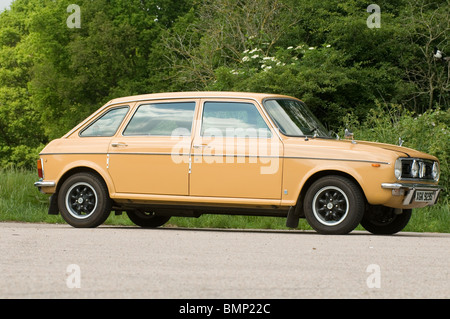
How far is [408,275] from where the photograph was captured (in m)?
6.61

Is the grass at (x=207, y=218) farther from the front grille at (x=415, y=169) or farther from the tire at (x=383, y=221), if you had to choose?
the front grille at (x=415, y=169)

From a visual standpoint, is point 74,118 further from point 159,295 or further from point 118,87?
point 159,295

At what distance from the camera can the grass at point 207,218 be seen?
42.2 ft

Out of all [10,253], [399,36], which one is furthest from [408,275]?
[399,36]

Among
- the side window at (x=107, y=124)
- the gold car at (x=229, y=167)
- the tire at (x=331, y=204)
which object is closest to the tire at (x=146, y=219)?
the gold car at (x=229, y=167)

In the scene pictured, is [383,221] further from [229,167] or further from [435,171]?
[229,167]

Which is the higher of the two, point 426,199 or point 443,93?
point 443,93

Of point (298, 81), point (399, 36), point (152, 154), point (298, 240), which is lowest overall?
point (298, 240)

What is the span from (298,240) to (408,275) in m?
3.21

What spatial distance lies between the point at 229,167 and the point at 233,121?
0.67 metres

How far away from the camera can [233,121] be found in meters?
11.1

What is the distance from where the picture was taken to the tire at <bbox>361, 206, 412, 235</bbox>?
11.5 meters

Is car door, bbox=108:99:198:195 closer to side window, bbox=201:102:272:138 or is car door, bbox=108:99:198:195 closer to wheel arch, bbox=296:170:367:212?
side window, bbox=201:102:272:138

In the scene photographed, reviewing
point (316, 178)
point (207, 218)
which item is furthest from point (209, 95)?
point (207, 218)
